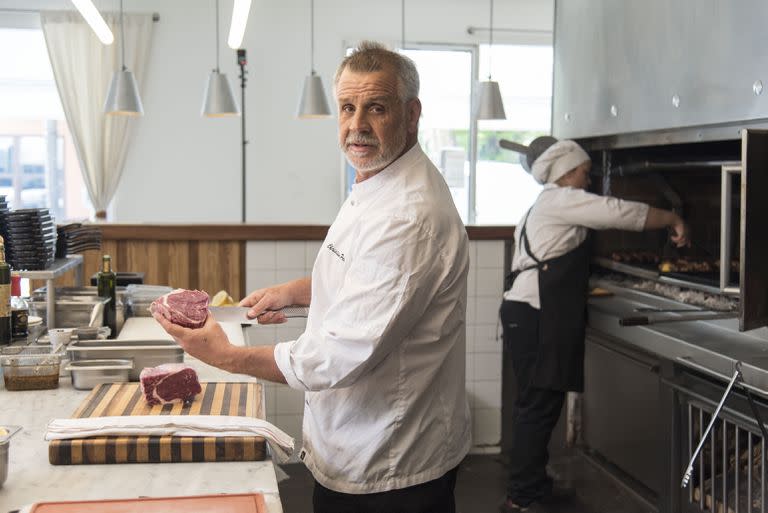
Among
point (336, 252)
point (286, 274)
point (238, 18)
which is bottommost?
point (286, 274)

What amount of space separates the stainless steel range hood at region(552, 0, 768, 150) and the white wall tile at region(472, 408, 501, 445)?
1572 millimetres

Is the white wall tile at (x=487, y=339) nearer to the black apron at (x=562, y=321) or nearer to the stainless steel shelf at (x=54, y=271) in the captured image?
the black apron at (x=562, y=321)

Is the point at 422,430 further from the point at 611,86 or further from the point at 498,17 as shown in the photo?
the point at 498,17

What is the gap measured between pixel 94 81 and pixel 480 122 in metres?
3.93

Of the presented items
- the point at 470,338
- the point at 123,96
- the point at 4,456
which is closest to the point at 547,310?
the point at 470,338

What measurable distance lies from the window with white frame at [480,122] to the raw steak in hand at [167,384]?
6966mm

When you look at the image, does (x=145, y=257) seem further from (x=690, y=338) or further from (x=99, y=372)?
(x=690, y=338)

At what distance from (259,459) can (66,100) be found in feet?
24.6

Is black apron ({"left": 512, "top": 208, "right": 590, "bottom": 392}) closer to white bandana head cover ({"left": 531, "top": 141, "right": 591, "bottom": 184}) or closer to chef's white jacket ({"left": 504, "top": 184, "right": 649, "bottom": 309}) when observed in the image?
chef's white jacket ({"left": 504, "top": 184, "right": 649, "bottom": 309})

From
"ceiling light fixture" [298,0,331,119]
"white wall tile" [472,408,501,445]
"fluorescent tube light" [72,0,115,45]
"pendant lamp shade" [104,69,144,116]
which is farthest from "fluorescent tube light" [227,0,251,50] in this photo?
"ceiling light fixture" [298,0,331,119]

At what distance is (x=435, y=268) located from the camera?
1.89 metres

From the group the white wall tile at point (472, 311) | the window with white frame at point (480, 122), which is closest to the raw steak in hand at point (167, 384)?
the white wall tile at point (472, 311)

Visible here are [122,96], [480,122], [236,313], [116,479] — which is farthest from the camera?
[480,122]

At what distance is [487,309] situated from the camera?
4.89 meters
